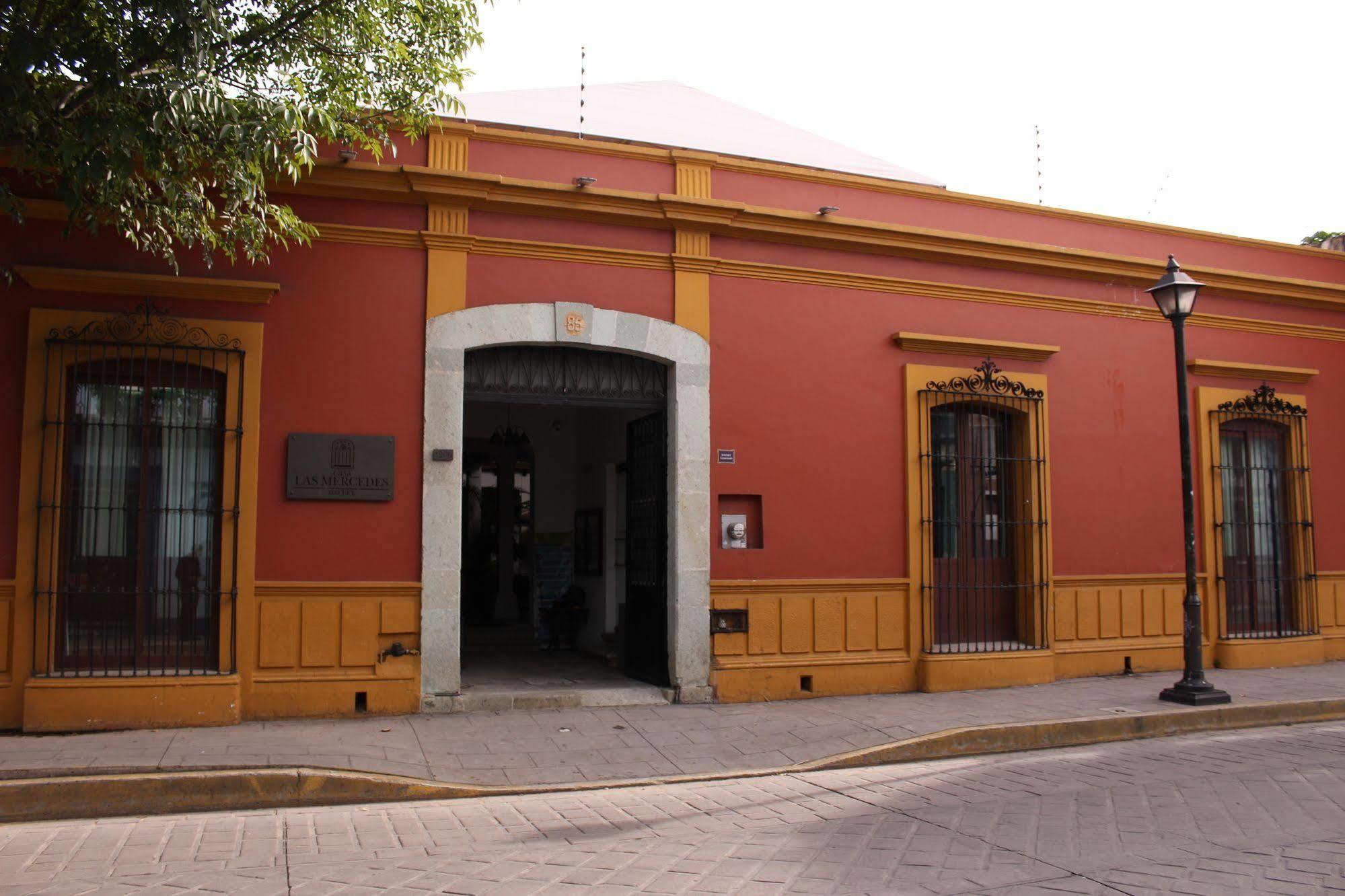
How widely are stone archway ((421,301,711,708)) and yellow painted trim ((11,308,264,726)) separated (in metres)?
1.37

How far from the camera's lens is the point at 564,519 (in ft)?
48.9

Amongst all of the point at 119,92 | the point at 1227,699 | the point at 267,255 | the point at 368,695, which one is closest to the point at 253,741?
the point at 368,695

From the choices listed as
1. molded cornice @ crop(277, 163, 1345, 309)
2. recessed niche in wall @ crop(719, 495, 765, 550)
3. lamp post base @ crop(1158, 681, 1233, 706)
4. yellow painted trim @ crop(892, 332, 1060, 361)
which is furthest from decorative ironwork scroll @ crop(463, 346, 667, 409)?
lamp post base @ crop(1158, 681, 1233, 706)

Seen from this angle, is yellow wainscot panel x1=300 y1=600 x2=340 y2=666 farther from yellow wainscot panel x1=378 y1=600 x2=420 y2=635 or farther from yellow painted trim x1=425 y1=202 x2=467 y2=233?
yellow painted trim x1=425 y1=202 x2=467 y2=233

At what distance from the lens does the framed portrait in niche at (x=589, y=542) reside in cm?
1348

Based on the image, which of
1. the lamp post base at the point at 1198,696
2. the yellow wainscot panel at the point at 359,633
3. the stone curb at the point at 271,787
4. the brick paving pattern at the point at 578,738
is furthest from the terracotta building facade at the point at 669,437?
the stone curb at the point at 271,787

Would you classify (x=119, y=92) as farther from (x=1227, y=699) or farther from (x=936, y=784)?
(x=1227, y=699)

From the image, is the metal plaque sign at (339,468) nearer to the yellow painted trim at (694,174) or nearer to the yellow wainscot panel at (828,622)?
the yellow painted trim at (694,174)

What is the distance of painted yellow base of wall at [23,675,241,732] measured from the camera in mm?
8047

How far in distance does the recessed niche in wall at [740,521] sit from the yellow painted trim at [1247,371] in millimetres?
5669

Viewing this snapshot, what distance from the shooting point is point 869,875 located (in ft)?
17.5

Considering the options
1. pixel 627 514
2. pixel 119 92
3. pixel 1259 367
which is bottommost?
pixel 627 514

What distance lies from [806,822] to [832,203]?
6.62 meters

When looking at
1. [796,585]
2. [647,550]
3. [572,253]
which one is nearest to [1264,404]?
[796,585]
